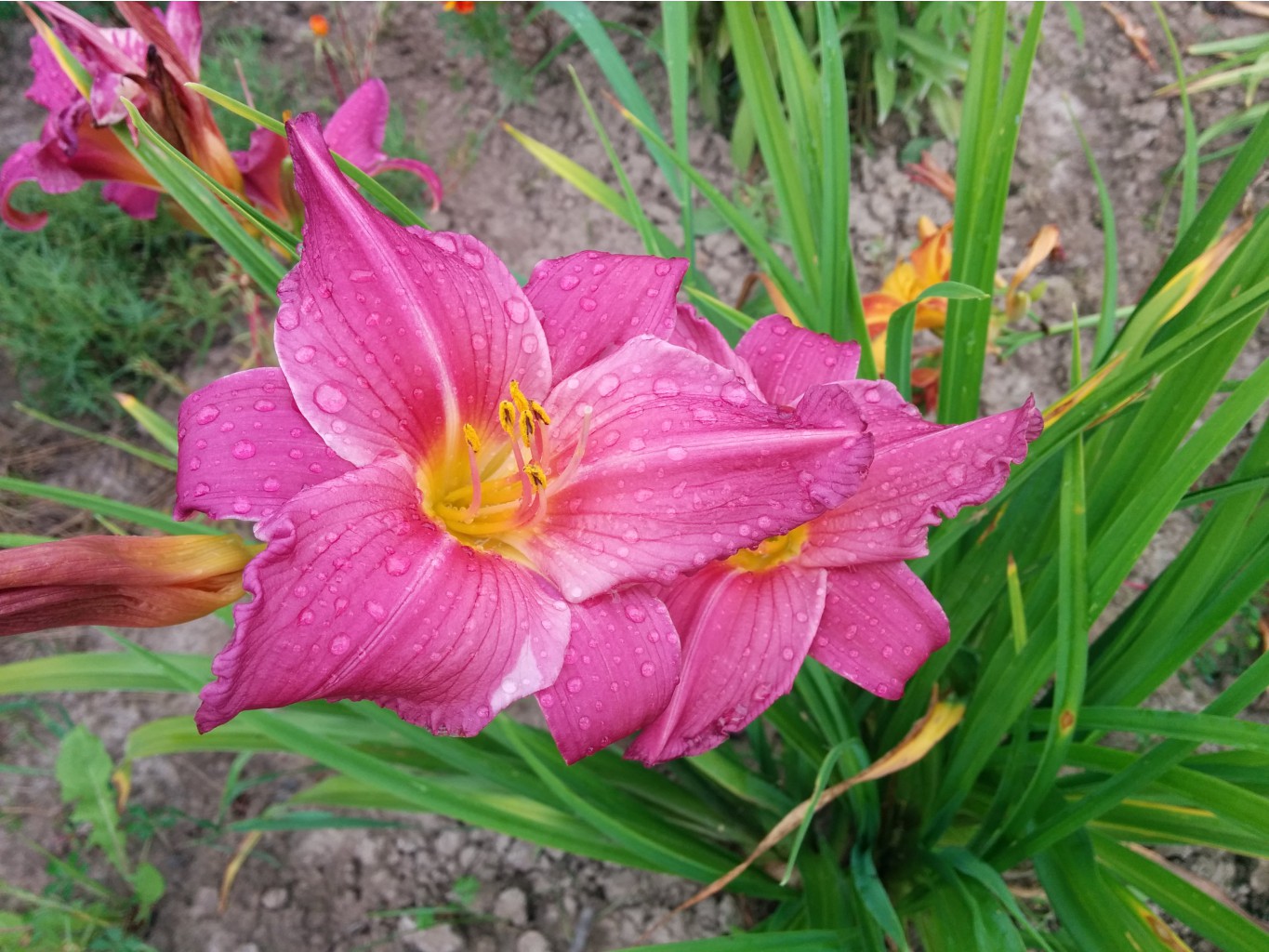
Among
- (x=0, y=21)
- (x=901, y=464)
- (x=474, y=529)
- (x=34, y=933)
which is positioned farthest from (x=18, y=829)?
(x=0, y=21)

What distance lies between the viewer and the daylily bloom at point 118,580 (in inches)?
22.0

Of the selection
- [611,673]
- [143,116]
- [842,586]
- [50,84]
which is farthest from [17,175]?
[842,586]

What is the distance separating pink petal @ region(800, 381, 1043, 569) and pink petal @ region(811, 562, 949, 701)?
0.17 ft

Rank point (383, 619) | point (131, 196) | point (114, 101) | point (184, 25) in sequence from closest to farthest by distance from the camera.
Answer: point (383, 619), point (114, 101), point (184, 25), point (131, 196)

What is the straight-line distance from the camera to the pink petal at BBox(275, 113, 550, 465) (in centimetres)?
65

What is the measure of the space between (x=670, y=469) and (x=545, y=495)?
0.45 ft

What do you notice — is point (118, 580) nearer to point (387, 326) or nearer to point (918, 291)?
point (387, 326)

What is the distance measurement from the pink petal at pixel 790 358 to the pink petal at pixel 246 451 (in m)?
0.47

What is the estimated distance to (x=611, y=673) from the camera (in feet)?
2.27

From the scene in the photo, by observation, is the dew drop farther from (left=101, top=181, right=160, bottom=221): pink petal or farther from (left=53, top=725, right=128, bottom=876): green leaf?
(left=53, top=725, right=128, bottom=876): green leaf

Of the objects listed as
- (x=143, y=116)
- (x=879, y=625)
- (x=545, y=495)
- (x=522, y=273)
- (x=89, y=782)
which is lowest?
(x=89, y=782)

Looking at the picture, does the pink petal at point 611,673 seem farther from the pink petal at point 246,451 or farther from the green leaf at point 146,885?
the green leaf at point 146,885

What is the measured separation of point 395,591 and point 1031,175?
2349 mm

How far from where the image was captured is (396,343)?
0.70m
